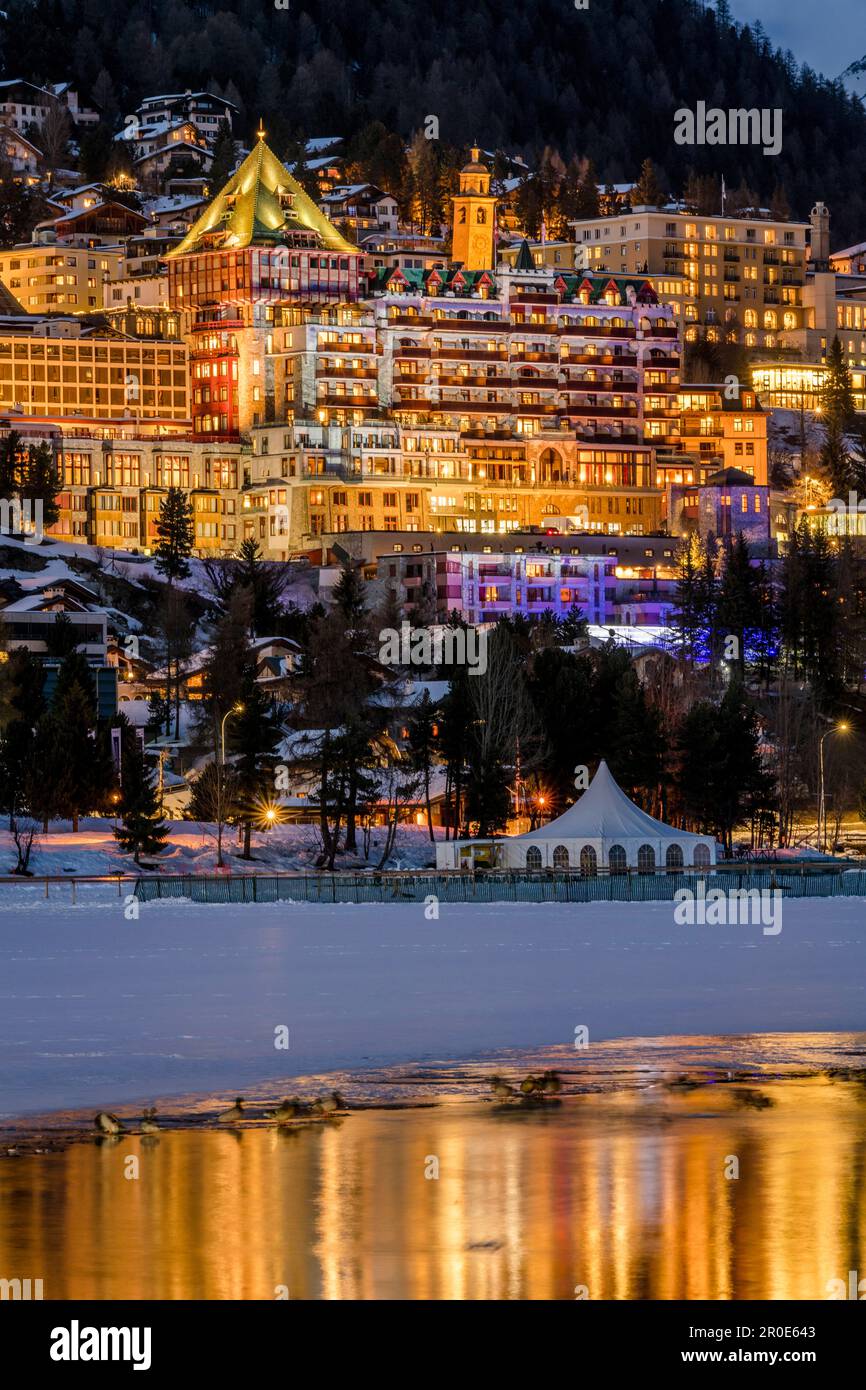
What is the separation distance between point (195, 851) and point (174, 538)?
173 feet

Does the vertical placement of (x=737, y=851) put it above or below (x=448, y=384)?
below

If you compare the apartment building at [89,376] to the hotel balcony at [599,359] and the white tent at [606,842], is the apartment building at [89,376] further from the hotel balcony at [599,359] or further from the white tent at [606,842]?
the white tent at [606,842]

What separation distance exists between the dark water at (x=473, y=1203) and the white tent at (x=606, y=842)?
4995 cm

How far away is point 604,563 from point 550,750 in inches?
2108

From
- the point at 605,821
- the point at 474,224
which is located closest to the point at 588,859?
the point at 605,821

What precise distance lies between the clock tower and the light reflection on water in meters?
154

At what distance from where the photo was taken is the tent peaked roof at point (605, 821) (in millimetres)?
88625

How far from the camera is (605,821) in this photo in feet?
291

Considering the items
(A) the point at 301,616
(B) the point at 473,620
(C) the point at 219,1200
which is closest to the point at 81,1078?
(C) the point at 219,1200

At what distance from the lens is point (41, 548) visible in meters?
142

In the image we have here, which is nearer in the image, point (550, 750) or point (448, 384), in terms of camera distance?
point (550, 750)
